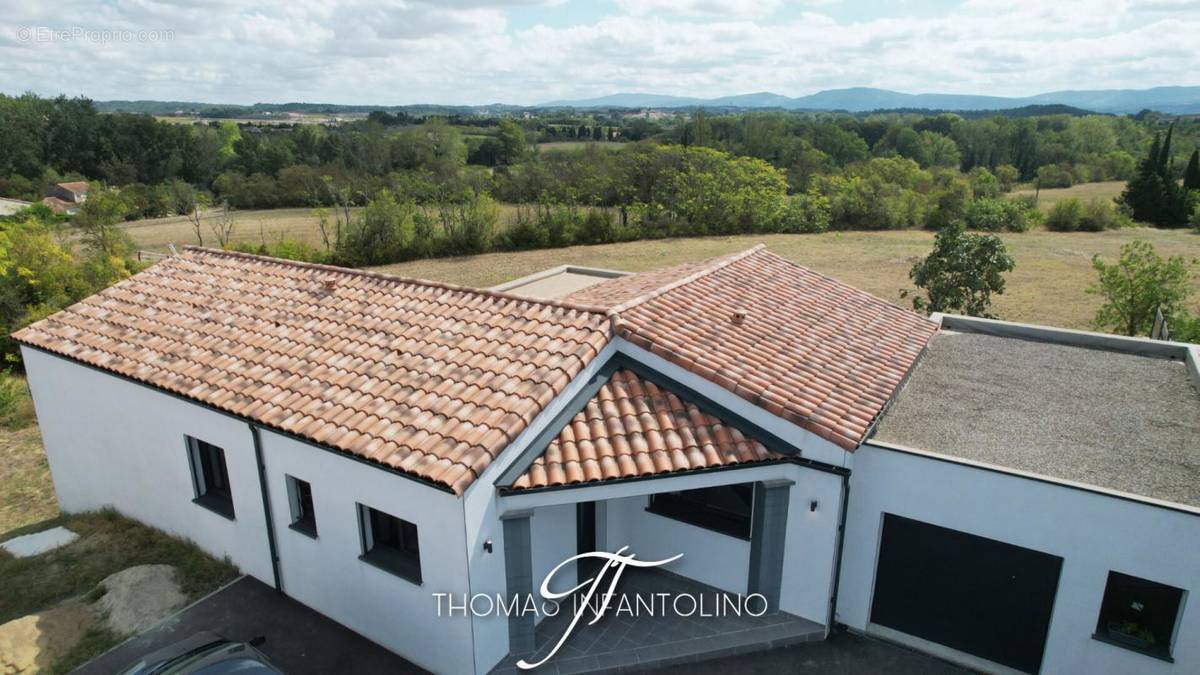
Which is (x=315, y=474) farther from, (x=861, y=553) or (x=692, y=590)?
(x=861, y=553)

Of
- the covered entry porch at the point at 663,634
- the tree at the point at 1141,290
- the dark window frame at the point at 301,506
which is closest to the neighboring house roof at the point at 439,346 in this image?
the dark window frame at the point at 301,506

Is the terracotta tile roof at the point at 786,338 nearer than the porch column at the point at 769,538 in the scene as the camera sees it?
No

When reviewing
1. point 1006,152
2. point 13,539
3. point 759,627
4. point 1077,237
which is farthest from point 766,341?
point 1006,152

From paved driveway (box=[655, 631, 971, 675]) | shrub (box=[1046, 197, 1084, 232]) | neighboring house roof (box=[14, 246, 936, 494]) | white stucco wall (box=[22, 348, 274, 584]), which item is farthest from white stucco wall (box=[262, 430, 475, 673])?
shrub (box=[1046, 197, 1084, 232])

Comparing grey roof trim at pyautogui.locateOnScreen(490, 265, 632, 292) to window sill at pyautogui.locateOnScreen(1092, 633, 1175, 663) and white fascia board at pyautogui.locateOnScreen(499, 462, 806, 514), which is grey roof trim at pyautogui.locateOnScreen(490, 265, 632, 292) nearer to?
white fascia board at pyautogui.locateOnScreen(499, 462, 806, 514)

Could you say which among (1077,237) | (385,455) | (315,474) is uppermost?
(385,455)

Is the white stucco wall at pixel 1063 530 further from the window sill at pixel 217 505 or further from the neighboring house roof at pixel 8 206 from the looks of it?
the neighboring house roof at pixel 8 206

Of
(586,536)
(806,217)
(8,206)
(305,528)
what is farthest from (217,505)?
(8,206)
